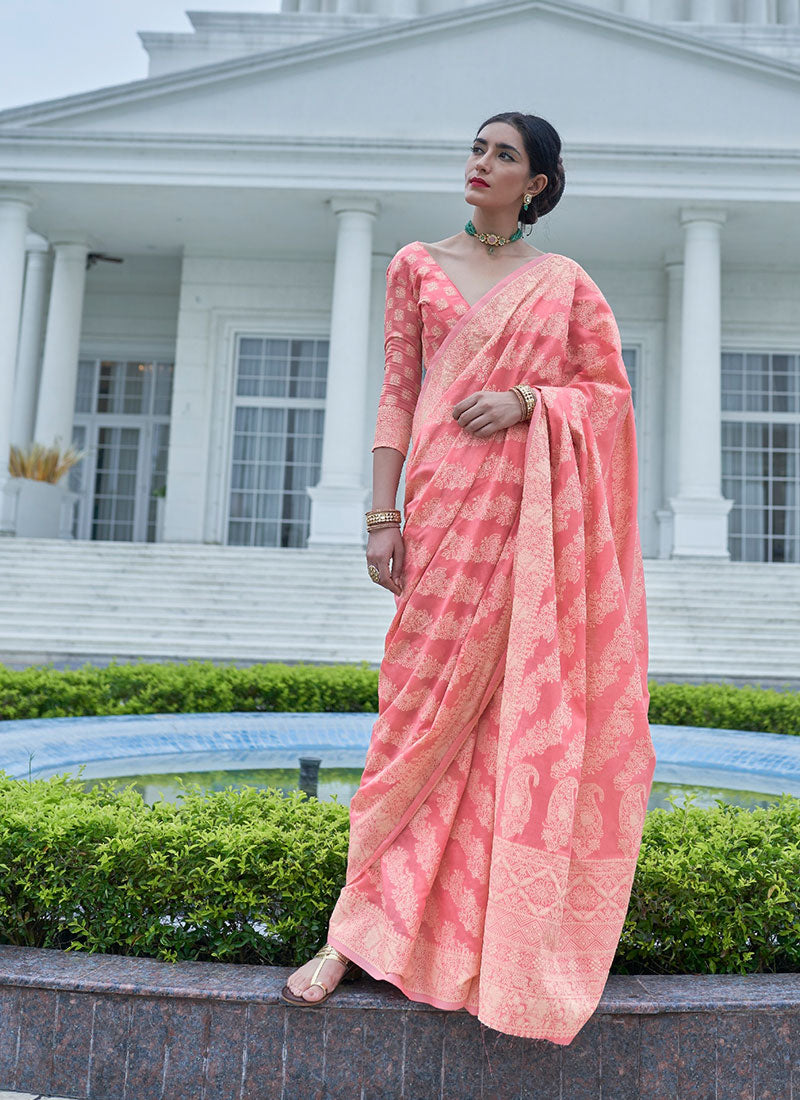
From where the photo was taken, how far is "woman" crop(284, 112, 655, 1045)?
1.81 meters

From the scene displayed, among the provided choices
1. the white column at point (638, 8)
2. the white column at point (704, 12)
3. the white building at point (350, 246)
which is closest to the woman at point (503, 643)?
the white building at point (350, 246)

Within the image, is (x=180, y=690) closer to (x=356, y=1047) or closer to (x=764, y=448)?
(x=356, y=1047)

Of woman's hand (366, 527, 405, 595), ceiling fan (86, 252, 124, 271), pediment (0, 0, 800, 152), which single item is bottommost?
woman's hand (366, 527, 405, 595)

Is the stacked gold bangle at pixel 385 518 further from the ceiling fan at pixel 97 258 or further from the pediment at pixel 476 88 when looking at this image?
the ceiling fan at pixel 97 258

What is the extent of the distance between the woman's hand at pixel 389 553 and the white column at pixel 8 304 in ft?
39.1

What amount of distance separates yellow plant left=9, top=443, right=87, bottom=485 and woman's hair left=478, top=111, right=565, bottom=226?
41.0 ft

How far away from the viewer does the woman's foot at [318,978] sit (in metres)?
1.88

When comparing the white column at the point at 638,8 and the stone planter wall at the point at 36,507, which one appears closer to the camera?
the stone planter wall at the point at 36,507

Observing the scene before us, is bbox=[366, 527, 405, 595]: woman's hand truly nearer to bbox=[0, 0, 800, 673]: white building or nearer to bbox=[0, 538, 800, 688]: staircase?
bbox=[0, 538, 800, 688]: staircase

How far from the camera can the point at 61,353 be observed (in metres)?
14.4

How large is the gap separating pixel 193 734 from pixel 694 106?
11.7 meters

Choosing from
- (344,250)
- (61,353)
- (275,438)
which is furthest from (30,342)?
(344,250)

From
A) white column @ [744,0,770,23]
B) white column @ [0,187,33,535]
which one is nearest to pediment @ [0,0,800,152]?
white column @ [0,187,33,535]

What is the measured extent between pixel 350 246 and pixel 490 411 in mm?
11329
